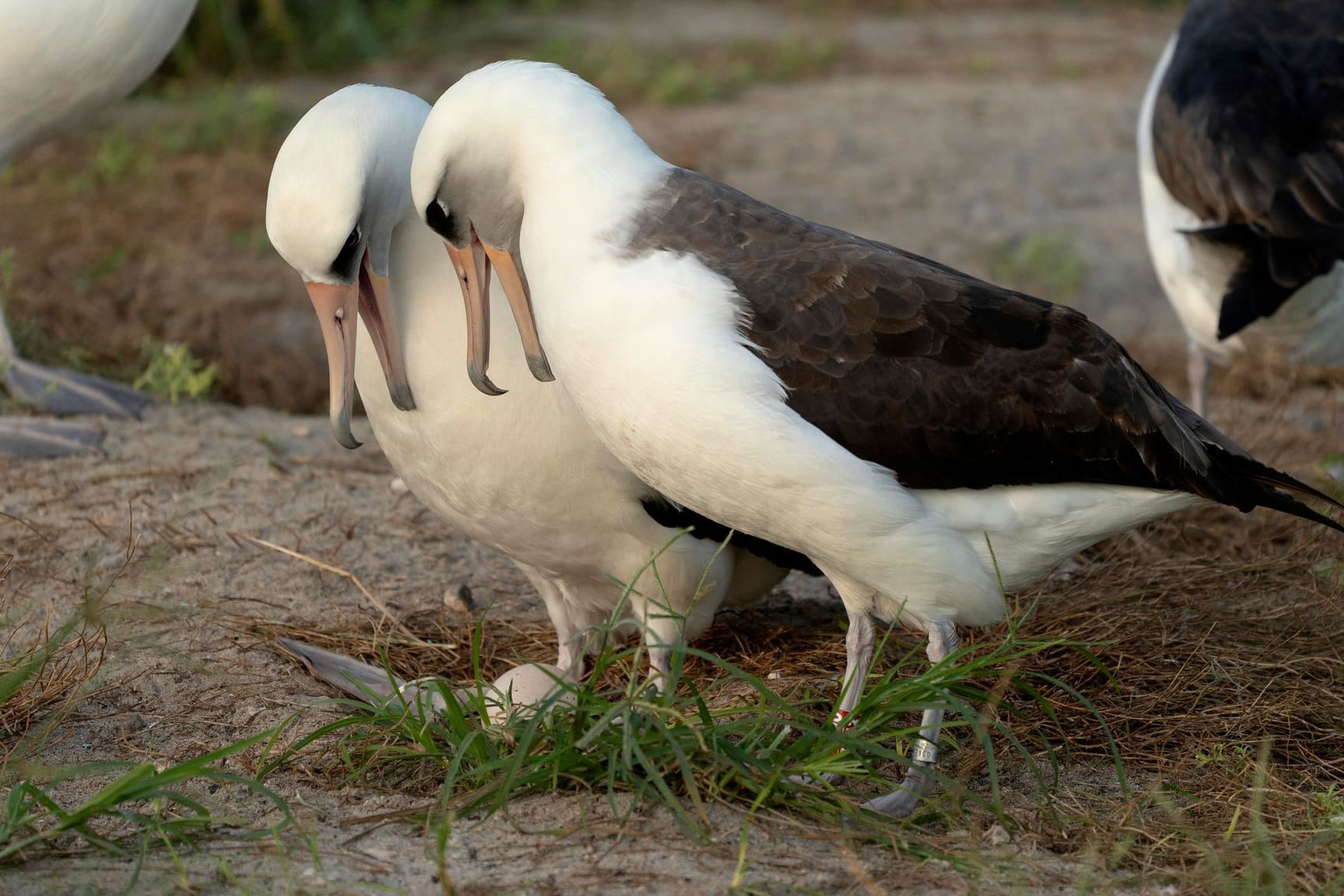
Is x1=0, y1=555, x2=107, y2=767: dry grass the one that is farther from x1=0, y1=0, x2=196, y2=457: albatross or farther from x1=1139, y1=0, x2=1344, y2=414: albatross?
x1=1139, y1=0, x2=1344, y2=414: albatross

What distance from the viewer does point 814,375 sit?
3.29 m

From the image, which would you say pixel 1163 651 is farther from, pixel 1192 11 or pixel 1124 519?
pixel 1192 11

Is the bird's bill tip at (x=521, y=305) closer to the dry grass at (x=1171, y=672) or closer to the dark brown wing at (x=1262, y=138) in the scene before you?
the dry grass at (x=1171, y=672)

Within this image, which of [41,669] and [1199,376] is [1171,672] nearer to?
[1199,376]

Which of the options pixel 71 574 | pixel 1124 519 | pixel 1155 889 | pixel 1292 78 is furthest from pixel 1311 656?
pixel 71 574

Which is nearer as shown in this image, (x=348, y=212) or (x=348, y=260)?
(x=348, y=212)

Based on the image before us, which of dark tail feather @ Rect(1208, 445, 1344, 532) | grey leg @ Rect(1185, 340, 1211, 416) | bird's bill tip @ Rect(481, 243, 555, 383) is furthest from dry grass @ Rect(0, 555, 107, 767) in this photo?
→ grey leg @ Rect(1185, 340, 1211, 416)

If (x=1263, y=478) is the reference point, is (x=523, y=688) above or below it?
below

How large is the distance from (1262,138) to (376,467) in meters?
3.31

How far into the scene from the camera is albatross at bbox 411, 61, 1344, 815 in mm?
3213

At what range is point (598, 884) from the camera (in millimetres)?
2863

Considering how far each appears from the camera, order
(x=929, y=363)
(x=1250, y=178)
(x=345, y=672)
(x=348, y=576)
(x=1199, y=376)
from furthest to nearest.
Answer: (x=1199, y=376) → (x=1250, y=178) → (x=348, y=576) → (x=345, y=672) → (x=929, y=363)

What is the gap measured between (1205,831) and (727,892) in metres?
1.10

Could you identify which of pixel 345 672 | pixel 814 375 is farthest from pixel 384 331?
pixel 814 375
